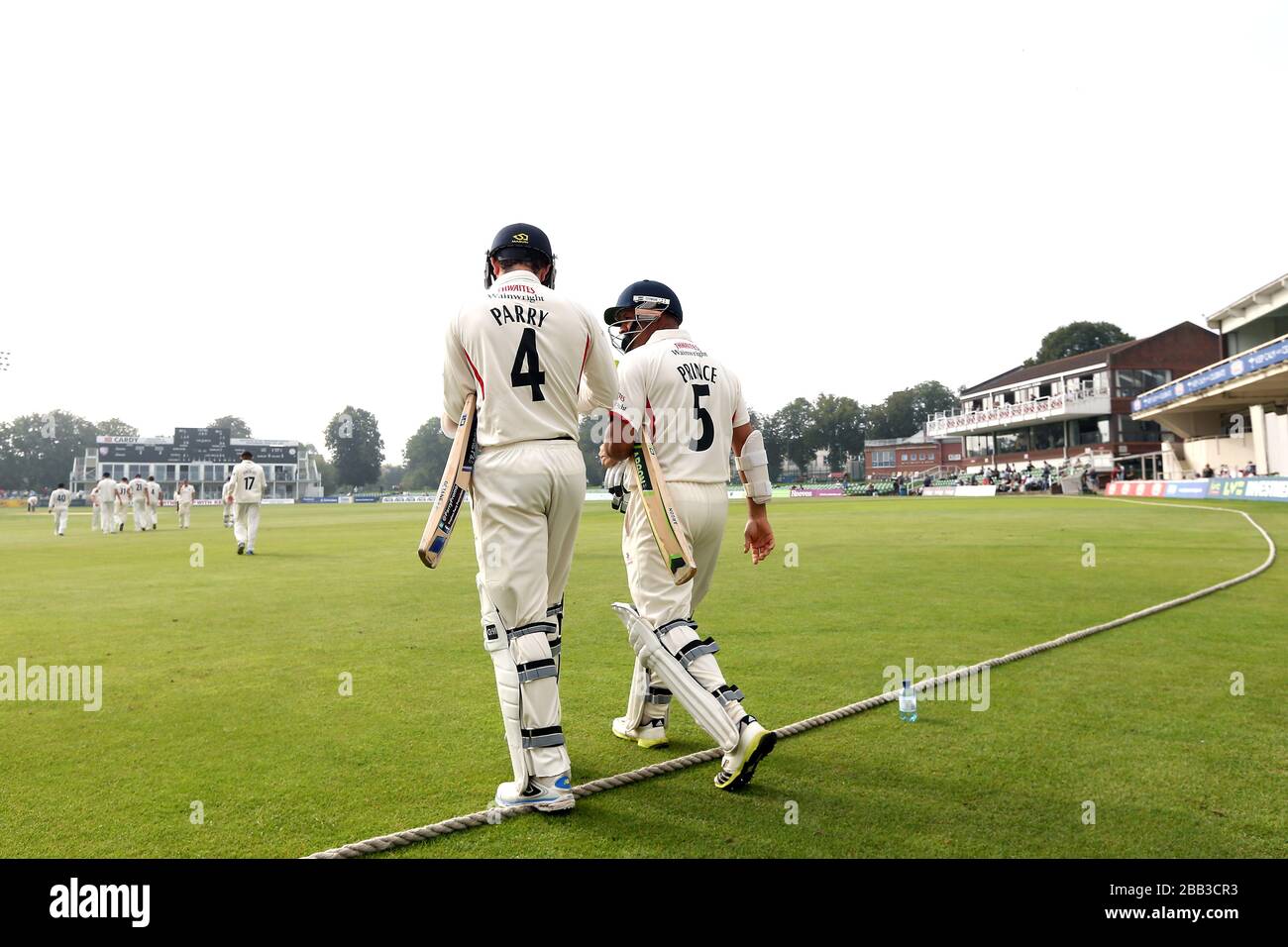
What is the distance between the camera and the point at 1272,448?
41.5 m

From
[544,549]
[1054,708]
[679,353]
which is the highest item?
[679,353]

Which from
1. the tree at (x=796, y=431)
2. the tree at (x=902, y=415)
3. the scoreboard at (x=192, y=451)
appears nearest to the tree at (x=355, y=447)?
the scoreboard at (x=192, y=451)

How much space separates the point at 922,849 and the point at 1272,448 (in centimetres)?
4923

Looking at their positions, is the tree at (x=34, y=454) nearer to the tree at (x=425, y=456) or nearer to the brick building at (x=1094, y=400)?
the tree at (x=425, y=456)

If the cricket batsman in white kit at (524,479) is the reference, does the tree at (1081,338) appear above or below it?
above

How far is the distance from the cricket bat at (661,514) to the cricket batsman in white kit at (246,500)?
16.1 meters

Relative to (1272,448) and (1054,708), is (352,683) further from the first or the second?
(1272,448)

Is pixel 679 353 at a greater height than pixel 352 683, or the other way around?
pixel 679 353

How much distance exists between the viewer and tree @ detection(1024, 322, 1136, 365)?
310 feet

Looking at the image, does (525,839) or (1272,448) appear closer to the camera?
(525,839)

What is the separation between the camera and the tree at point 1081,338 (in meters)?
94.4

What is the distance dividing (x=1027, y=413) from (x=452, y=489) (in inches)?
3052
